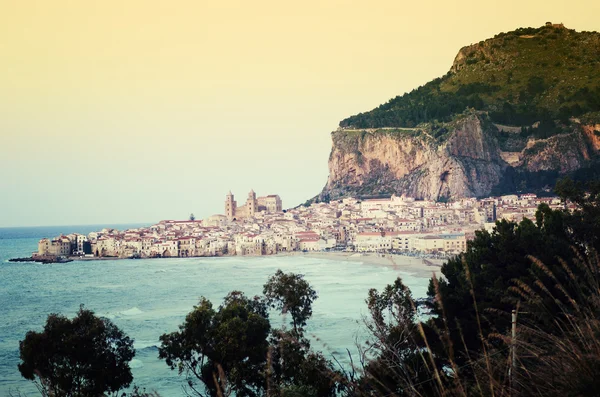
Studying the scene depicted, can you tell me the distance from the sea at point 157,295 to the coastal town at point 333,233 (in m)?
5.50

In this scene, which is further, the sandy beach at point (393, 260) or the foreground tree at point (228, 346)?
the sandy beach at point (393, 260)

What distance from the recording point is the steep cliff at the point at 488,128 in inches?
2793

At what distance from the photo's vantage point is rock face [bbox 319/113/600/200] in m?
69.7

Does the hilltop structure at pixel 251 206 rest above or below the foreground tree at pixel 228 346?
above

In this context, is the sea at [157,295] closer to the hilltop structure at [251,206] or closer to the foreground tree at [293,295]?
the foreground tree at [293,295]

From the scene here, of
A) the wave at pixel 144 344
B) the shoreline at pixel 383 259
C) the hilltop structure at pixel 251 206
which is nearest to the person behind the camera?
the wave at pixel 144 344

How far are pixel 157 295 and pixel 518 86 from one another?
57.2 m

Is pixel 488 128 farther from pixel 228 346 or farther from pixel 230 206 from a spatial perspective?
pixel 228 346

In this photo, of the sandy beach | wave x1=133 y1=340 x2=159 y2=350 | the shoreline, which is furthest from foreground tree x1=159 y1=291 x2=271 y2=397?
the sandy beach

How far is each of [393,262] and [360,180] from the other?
3613 cm

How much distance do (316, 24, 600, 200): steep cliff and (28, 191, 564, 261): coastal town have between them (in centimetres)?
421

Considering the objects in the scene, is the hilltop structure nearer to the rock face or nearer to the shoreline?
the rock face

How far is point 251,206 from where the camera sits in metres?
91.1

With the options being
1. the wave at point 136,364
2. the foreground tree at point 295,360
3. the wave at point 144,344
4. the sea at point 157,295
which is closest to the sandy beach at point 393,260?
the sea at point 157,295
